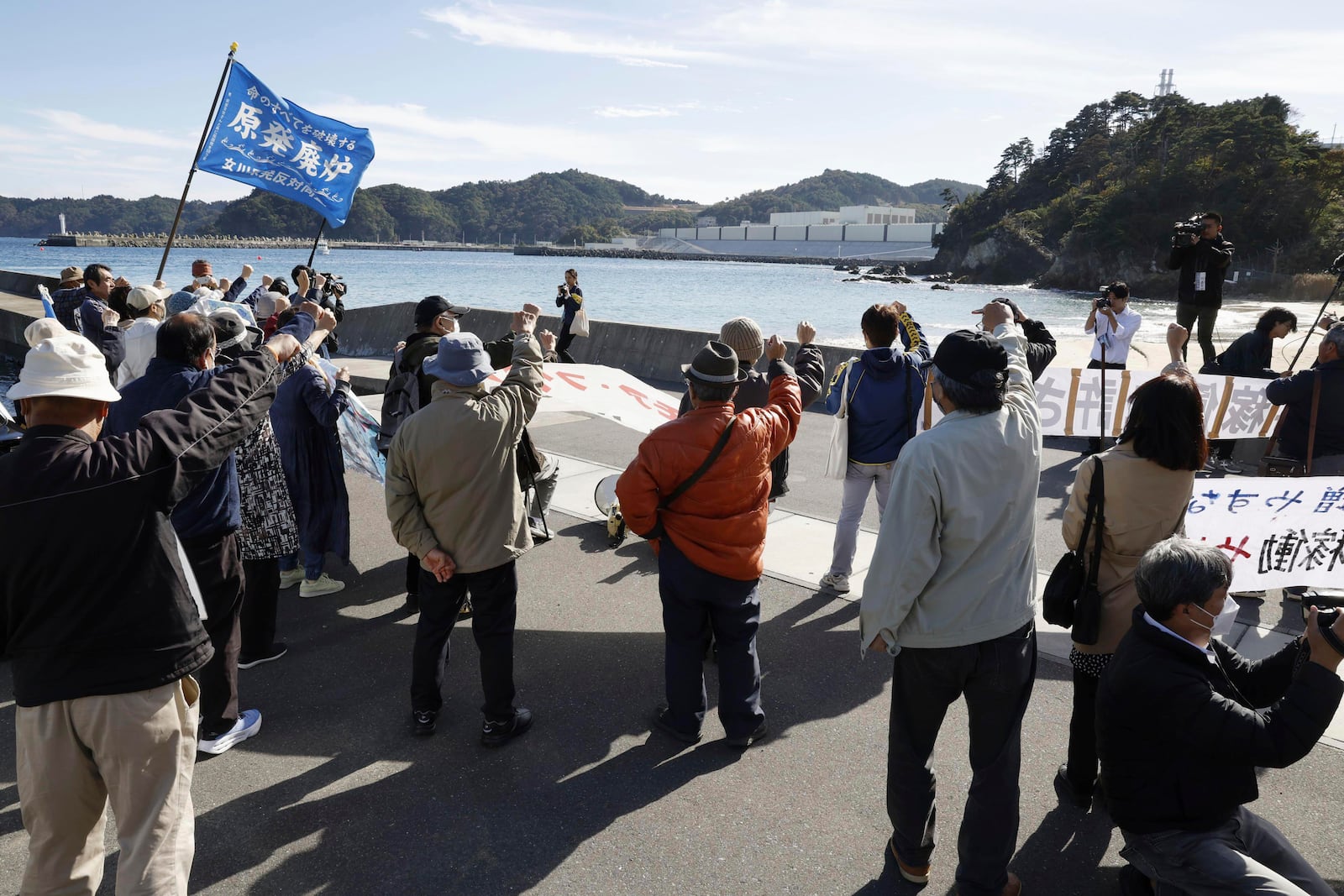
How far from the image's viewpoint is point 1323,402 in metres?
5.54

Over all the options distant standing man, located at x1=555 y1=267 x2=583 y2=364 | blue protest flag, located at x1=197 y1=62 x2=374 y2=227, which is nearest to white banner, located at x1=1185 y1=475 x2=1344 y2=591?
blue protest flag, located at x1=197 y1=62 x2=374 y2=227

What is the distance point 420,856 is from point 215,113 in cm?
800

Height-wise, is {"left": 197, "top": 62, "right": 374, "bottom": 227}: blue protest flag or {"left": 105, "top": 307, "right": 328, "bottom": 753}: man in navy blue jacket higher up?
{"left": 197, "top": 62, "right": 374, "bottom": 227}: blue protest flag

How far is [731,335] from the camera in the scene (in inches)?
182

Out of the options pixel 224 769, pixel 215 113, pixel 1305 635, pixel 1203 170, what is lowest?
pixel 224 769

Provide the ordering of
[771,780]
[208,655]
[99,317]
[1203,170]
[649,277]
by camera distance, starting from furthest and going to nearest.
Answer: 1. [649,277]
2. [1203,170]
3. [99,317]
4. [771,780]
5. [208,655]

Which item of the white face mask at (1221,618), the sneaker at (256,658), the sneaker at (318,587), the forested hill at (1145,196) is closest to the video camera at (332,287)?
the sneaker at (318,587)

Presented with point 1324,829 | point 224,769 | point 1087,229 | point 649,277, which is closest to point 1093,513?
point 1324,829

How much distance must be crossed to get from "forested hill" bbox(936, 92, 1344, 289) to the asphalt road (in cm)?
6377

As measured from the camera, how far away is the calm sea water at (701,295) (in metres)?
49.9

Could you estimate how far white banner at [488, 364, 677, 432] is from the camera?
6.46m

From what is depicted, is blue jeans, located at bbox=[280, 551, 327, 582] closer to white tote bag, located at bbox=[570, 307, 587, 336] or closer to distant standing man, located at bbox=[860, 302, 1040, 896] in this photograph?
distant standing man, located at bbox=[860, 302, 1040, 896]

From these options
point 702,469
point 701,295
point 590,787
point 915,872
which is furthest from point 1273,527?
point 701,295

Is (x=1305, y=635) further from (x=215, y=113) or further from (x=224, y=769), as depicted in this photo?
(x=215, y=113)
